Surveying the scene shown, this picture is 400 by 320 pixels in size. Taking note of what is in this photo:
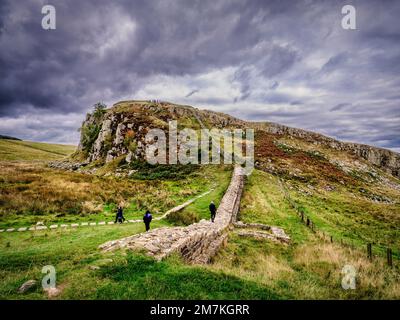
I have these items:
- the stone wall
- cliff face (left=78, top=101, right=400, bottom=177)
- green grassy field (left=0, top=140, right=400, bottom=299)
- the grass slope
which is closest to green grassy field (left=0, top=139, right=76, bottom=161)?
cliff face (left=78, top=101, right=400, bottom=177)

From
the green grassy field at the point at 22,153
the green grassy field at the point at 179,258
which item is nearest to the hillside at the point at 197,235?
the green grassy field at the point at 179,258

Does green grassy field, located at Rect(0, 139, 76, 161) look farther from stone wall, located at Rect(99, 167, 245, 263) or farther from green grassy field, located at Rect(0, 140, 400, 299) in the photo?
stone wall, located at Rect(99, 167, 245, 263)

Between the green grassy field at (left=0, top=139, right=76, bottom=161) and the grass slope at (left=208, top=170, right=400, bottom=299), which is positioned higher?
the green grassy field at (left=0, top=139, right=76, bottom=161)

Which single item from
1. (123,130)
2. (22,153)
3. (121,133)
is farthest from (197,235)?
(22,153)

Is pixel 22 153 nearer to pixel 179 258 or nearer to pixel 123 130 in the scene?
pixel 123 130

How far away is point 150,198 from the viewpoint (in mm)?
27984

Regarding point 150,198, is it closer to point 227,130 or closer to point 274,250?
point 274,250

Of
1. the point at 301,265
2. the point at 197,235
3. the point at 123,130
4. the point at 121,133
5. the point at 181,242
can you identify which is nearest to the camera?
the point at 181,242

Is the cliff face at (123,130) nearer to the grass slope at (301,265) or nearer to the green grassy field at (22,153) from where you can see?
the green grassy field at (22,153)

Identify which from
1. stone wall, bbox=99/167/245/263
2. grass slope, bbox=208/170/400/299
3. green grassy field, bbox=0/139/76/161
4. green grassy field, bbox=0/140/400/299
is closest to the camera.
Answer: green grassy field, bbox=0/140/400/299

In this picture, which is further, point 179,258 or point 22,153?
point 22,153

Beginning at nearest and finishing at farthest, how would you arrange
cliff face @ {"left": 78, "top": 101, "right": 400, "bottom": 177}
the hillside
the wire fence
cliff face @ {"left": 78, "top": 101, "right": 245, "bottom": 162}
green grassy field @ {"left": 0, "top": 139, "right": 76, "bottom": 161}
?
1. the hillside
2. the wire fence
3. cliff face @ {"left": 78, "top": 101, "right": 245, "bottom": 162}
4. cliff face @ {"left": 78, "top": 101, "right": 400, "bottom": 177}
5. green grassy field @ {"left": 0, "top": 139, "right": 76, "bottom": 161}

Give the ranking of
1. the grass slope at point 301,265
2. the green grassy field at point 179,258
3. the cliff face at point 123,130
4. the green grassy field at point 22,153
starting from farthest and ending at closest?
1. the green grassy field at point 22,153
2. the cliff face at point 123,130
3. the grass slope at point 301,265
4. the green grassy field at point 179,258

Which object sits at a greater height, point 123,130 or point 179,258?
point 123,130
